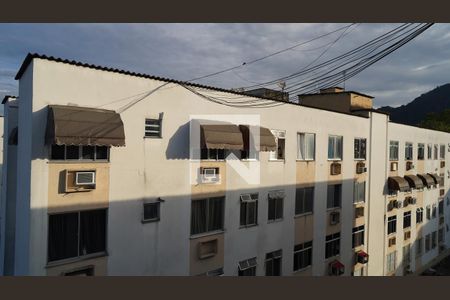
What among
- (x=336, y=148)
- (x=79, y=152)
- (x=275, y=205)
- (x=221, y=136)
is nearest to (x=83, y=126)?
(x=79, y=152)

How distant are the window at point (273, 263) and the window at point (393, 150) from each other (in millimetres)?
12871

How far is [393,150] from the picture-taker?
79.9 ft

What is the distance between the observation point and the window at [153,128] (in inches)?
432

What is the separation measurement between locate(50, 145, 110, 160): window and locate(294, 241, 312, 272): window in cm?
990

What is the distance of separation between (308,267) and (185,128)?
9.42 metres

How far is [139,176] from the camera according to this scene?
10641mm

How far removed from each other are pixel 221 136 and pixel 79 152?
14.9ft

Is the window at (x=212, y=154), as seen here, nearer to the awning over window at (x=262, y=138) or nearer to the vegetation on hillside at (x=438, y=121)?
the awning over window at (x=262, y=138)

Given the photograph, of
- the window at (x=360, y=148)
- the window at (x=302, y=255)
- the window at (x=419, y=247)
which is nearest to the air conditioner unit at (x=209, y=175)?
the window at (x=302, y=255)

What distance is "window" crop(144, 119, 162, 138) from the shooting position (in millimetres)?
10965

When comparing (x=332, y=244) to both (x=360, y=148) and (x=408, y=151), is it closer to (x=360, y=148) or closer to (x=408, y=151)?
(x=360, y=148)

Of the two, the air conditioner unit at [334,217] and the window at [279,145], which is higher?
the window at [279,145]

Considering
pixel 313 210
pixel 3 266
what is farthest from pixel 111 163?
pixel 313 210

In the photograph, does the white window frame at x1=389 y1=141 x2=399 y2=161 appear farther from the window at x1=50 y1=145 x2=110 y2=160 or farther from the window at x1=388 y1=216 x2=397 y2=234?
the window at x1=50 y1=145 x2=110 y2=160
